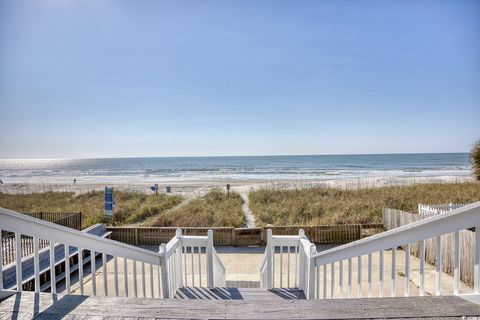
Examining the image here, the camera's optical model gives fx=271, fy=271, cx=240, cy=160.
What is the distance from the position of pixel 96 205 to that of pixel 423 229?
1467 cm

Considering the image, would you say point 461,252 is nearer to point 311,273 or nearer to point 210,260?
point 311,273

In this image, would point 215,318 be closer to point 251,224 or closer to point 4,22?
point 4,22

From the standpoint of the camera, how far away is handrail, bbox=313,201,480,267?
5.28 ft

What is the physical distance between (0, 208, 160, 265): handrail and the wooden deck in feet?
1.27

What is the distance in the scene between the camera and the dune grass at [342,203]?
33.6ft

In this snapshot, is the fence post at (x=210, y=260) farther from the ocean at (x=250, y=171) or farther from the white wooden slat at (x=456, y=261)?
the ocean at (x=250, y=171)

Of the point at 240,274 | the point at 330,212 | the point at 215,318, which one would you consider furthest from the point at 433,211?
the point at 215,318

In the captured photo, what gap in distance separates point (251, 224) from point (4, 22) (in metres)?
8.87

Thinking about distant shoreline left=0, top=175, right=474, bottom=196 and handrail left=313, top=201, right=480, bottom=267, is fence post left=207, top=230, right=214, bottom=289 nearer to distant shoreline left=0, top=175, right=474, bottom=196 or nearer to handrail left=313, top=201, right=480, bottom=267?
handrail left=313, top=201, right=480, bottom=267

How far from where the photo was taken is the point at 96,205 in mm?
13641

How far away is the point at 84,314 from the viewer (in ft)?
5.62

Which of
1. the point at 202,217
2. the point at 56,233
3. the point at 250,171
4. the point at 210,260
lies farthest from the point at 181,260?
the point at 250,171

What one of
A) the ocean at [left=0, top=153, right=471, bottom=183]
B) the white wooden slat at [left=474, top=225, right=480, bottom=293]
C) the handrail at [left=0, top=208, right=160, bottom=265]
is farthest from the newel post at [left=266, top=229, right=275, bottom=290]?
the ocean at [left=0, top=153, right=471, bottom=183]

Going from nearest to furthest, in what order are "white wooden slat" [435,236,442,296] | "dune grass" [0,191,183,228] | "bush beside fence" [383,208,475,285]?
"white wooden slat" [435,236,442,296]
"bush beside fence" [383,208,475,285]
"dune grass" [0,191,183,228]
